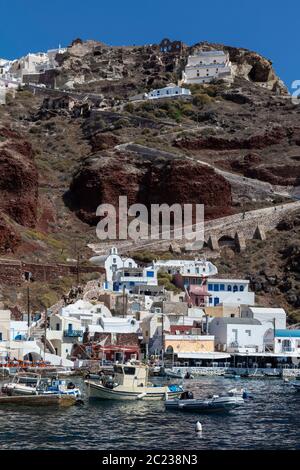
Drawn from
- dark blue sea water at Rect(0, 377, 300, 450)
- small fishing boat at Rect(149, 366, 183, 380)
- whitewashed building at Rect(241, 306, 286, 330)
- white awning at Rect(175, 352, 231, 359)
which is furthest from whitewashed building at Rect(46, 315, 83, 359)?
dark blue sea water at Rect(0, 377, 300, 450)

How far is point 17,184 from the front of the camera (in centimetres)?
11000

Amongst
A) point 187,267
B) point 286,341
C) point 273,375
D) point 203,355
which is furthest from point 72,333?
point 187,267

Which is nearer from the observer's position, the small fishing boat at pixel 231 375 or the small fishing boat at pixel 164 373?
the small fishing boat at pixel 164 373

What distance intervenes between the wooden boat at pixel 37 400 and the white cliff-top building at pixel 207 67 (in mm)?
128626

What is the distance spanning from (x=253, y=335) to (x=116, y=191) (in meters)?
39.5

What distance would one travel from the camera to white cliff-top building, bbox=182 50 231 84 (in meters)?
173

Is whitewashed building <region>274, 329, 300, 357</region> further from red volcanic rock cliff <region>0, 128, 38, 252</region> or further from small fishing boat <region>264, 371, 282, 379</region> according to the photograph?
red volcanic rock cliff <region>0, 128, 38, 252</region>

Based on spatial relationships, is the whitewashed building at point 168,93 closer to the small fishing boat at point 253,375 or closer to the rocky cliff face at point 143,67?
the rocky cliff face at point 143,67

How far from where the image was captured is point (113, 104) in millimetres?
155250

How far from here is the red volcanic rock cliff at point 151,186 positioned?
119875mm

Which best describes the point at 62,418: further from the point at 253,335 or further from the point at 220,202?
the point at 220,202

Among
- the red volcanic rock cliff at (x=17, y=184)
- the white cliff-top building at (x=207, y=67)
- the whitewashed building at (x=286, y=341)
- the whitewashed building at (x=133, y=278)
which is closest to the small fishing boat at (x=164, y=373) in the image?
the whitewashed building at (x=286, y=341)

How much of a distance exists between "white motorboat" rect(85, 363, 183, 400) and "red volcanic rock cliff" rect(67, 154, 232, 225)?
64.4 m

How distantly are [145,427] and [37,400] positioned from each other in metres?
10.2
